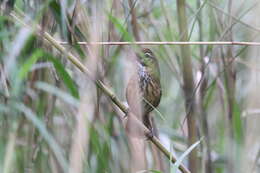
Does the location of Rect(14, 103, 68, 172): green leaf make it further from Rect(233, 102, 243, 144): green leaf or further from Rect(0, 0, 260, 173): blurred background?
Rect(233, 102, 243, 144): green leaf

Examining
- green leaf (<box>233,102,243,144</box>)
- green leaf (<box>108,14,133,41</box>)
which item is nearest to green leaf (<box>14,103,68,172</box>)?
green leaf (<box>108,14,133,41</box>)

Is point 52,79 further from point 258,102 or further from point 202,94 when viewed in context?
point 258,102

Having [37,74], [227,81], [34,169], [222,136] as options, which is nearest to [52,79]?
[37,74]

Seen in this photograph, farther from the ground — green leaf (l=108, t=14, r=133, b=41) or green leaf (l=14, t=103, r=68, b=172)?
green leaf (l=108, t=14, r=133, b=41)

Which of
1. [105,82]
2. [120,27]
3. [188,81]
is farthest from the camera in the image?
[188,81]

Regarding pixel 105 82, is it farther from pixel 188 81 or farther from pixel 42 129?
pixel 188 81

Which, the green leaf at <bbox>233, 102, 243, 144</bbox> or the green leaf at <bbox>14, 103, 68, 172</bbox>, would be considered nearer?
the green leaf at <bbox>14, 103, 68, 172</bbox>

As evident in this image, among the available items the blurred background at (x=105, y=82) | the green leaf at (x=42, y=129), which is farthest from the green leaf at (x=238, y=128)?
the green leaf at (x=42, y=129)

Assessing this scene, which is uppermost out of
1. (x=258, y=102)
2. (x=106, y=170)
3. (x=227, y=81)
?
(x=227, y=81)

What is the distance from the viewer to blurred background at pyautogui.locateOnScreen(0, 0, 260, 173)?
1.88 m

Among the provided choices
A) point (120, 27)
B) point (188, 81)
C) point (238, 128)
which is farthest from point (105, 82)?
point (238, 128)

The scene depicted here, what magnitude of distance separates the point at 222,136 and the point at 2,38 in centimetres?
148

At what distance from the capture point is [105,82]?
2.05 m

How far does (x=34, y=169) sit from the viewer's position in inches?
93.6
